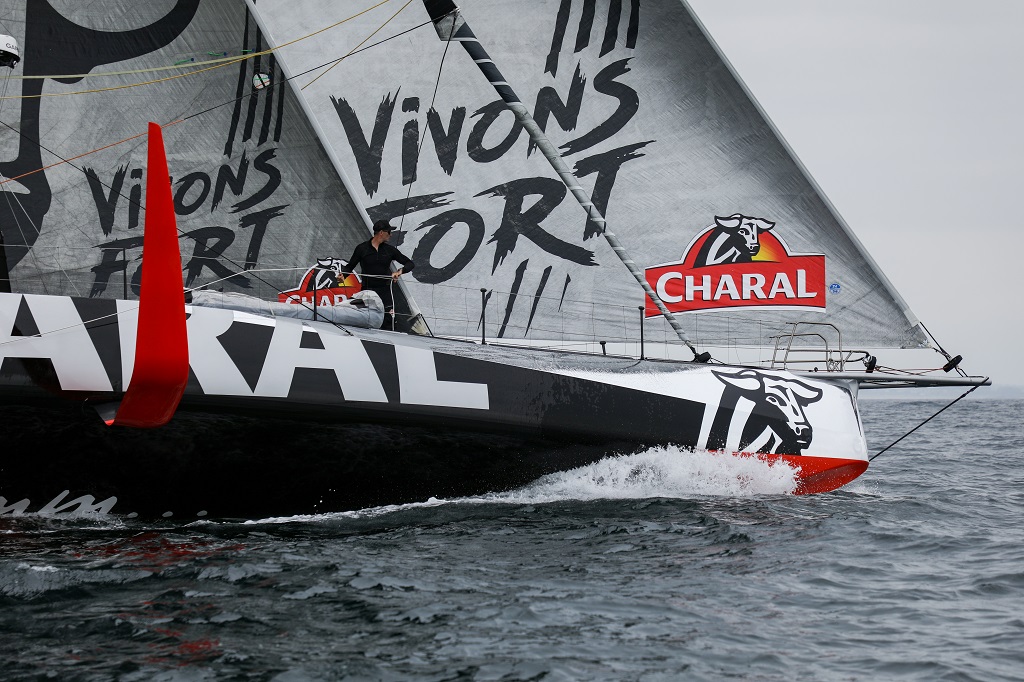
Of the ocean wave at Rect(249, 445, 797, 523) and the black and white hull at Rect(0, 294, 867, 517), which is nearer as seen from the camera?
the black and white hull at Rect(0, 294, 867, 517)

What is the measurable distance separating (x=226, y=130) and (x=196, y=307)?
306 centimetres

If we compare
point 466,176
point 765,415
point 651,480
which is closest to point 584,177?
point 466,176

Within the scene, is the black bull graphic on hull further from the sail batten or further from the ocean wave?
the sail batten

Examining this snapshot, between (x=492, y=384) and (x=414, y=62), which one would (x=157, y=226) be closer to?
(x=492, y=384)

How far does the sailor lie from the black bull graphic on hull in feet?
8.91

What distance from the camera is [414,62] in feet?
37.1

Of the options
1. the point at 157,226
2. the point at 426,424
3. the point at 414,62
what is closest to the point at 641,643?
the point at 426,424

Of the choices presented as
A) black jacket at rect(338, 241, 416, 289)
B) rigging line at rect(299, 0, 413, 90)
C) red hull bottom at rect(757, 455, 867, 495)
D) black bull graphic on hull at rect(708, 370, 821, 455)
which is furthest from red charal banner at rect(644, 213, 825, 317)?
rigging line at rect(299, 0, 413, 90)

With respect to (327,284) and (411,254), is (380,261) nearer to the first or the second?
(327,284)

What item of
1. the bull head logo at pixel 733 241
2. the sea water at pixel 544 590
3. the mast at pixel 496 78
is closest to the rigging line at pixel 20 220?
the sea water at pixel 544 590

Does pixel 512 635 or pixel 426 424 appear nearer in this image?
pixel 512 635

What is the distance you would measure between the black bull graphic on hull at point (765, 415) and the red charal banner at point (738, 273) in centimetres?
134

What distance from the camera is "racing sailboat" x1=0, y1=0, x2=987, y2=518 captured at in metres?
6.75

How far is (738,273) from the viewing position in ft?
33.1
